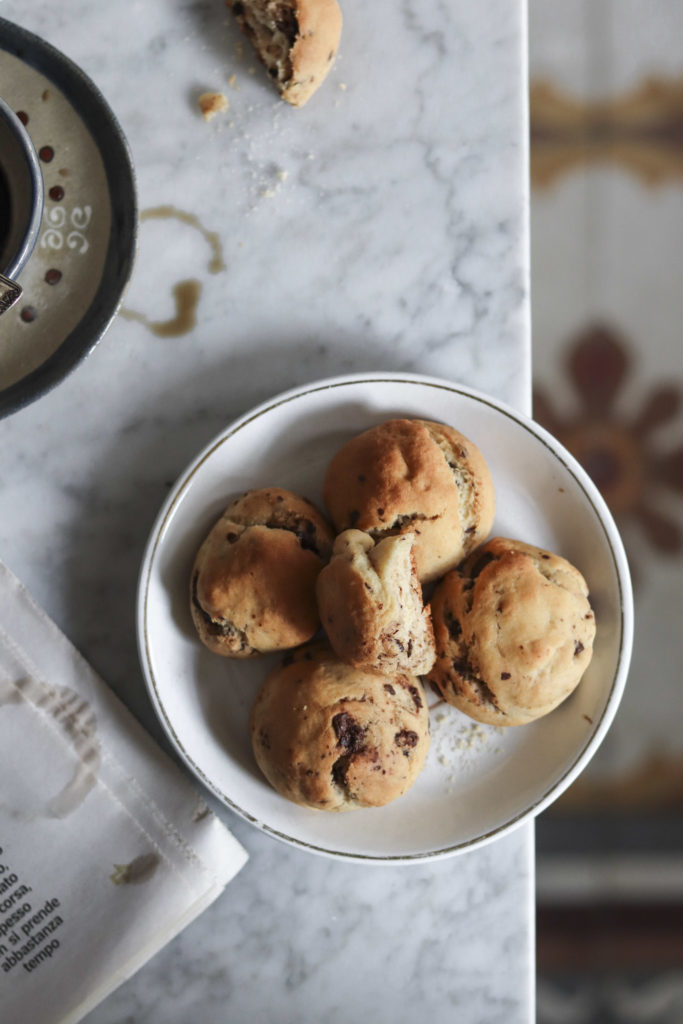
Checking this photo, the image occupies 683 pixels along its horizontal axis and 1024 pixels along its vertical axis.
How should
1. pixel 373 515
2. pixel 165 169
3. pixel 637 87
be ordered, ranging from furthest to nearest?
pixel 637 87, pixel 165 169, pixel 373 515

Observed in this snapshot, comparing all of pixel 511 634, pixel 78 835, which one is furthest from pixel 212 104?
pixel 78 835

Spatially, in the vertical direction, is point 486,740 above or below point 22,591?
below

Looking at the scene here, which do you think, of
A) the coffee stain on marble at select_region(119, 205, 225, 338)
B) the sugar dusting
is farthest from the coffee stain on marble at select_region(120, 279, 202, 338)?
the sugar dusting

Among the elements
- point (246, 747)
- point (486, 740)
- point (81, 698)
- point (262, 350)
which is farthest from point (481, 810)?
Result: point (262, 350)

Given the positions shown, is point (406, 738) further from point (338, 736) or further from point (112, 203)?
point (112, 203)

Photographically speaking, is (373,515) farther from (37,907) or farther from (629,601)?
(37,907)
